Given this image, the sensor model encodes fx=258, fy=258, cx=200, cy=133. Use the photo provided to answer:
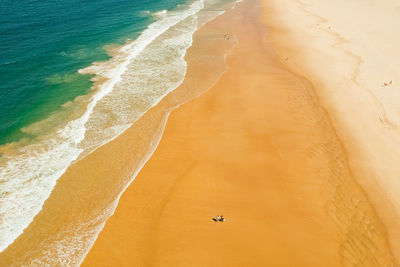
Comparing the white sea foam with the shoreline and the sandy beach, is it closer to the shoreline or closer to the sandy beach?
the sandy beach

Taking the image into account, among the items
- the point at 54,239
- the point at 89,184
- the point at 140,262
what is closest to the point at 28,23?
the point at 89,184

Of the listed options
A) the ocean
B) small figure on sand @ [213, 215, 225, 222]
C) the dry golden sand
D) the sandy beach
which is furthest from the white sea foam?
small figure on sand @ [213, 215, 225, 222]

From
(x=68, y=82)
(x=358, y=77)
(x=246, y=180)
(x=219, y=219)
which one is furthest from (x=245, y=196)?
(x=68, y=82)

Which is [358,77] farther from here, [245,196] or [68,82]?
[68,82]

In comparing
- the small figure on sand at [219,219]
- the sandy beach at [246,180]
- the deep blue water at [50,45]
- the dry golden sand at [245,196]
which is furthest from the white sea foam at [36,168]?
the small figure on sand at [219,219]

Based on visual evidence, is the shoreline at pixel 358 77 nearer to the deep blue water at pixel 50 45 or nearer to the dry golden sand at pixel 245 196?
the dry golden sand at pixel 245 196
